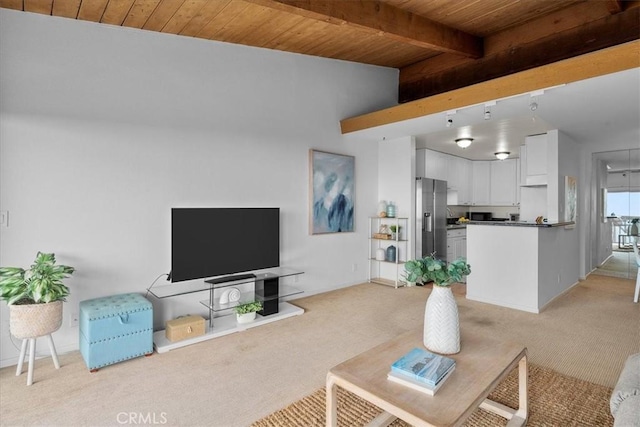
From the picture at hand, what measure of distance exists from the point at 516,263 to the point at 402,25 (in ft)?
10.2

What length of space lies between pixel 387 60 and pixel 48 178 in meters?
4.62

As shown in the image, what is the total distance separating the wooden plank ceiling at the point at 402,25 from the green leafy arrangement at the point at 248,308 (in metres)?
2.81

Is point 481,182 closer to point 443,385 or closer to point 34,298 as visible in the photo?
point 443,385

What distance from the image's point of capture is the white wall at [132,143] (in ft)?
9.27

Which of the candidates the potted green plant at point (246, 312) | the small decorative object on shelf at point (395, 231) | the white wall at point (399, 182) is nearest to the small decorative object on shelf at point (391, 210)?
the white wall at point (399, 182)

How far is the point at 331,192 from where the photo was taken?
16.5ft

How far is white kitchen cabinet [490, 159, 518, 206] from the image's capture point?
23.9ft

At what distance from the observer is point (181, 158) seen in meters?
3.62

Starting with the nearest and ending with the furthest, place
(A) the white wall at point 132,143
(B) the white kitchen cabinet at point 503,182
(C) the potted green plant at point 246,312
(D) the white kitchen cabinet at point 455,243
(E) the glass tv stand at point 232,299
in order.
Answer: (A) the white wall at point 132,143 < (E) the glass tv stand at point 232,299 < (C) the potted green plant at point 246,312 < (D) the white kitchen cabinet at point 455,243 < (B) the white kitchen cabinet at point 503,182

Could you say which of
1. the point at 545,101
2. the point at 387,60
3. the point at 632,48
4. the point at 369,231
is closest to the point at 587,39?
the point at 545,101

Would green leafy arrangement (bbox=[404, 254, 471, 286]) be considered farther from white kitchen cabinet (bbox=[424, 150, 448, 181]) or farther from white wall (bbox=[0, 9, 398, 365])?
white kitchen cabinet (bbox=[424, 150, 448, 181])

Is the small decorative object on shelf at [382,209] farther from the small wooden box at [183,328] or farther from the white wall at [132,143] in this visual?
the small wooden box at [183,328]

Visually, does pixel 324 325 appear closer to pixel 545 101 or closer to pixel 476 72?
pixel 545 101

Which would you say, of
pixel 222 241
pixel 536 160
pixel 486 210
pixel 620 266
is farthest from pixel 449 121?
pixel 620 266
